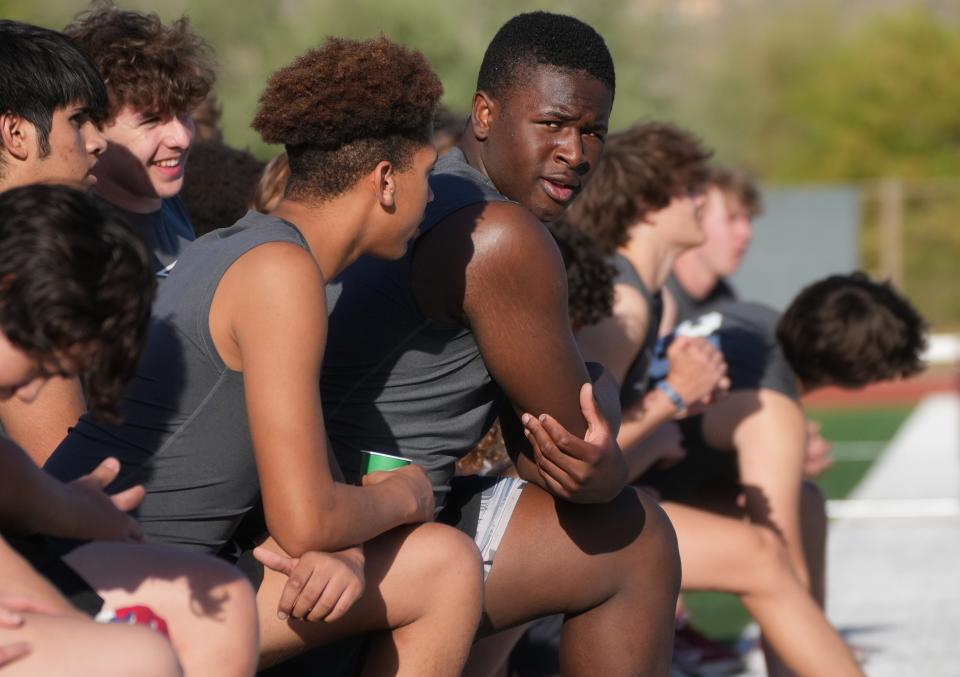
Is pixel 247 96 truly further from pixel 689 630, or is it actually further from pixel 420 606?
pixel 420 606

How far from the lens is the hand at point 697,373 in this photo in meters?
4.39

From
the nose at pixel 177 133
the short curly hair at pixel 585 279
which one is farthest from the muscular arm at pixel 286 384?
the short curly hair at pixel 585 279

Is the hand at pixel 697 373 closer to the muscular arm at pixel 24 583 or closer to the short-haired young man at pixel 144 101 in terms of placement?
the short-haired young man at pixel 144 101

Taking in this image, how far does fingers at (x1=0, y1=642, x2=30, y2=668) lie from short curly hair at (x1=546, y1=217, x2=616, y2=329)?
7.45 feet

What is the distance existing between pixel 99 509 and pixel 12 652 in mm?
442

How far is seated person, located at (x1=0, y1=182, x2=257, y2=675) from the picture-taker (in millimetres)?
2195

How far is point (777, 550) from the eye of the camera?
4.15m

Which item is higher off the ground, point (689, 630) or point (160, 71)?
point (160, 71)

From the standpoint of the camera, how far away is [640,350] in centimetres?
457

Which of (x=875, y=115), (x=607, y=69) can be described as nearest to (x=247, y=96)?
(x=875, y=115)

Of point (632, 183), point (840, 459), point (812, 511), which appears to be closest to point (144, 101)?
point (632, 183)

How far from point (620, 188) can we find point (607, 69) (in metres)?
1.50

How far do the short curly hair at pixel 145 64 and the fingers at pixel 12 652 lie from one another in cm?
196

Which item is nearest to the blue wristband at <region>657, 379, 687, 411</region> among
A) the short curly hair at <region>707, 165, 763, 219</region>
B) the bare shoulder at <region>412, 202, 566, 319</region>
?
the bare shoulder at <region>412, 202, 566, 319</region>
